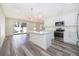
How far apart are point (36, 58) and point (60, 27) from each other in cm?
143

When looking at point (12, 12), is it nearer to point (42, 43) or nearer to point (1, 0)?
point (1, 0)

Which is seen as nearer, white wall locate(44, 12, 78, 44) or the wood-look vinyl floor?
the wood-look vinyl floor

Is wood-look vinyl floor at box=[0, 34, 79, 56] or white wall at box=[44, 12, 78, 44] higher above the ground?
white wall at box=[44, 12, 78, 44]

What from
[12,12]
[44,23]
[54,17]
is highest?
[12,12]

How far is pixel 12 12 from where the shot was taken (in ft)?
9.52

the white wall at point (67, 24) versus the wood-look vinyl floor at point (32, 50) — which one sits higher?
the white wall at point (67, 24)

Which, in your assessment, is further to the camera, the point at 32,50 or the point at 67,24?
the point at 67,24

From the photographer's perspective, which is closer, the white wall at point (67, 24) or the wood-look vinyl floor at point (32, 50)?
the wood-look vinyl floor at point (32, 50)

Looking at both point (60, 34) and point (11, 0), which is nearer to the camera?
point (11, 0)

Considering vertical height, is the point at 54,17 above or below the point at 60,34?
above

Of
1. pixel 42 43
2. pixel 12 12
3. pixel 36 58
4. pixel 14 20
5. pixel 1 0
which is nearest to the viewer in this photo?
pixel 1 0

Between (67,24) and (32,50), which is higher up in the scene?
(67,24)

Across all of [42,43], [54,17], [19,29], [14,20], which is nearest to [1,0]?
[14,20]

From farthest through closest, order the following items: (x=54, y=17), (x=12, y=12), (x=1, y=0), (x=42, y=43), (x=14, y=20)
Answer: (x=42, y=43) → (x=12, y=12) → (x=54, y=17) → (x=14, y=20) → (x=1, y=0)
